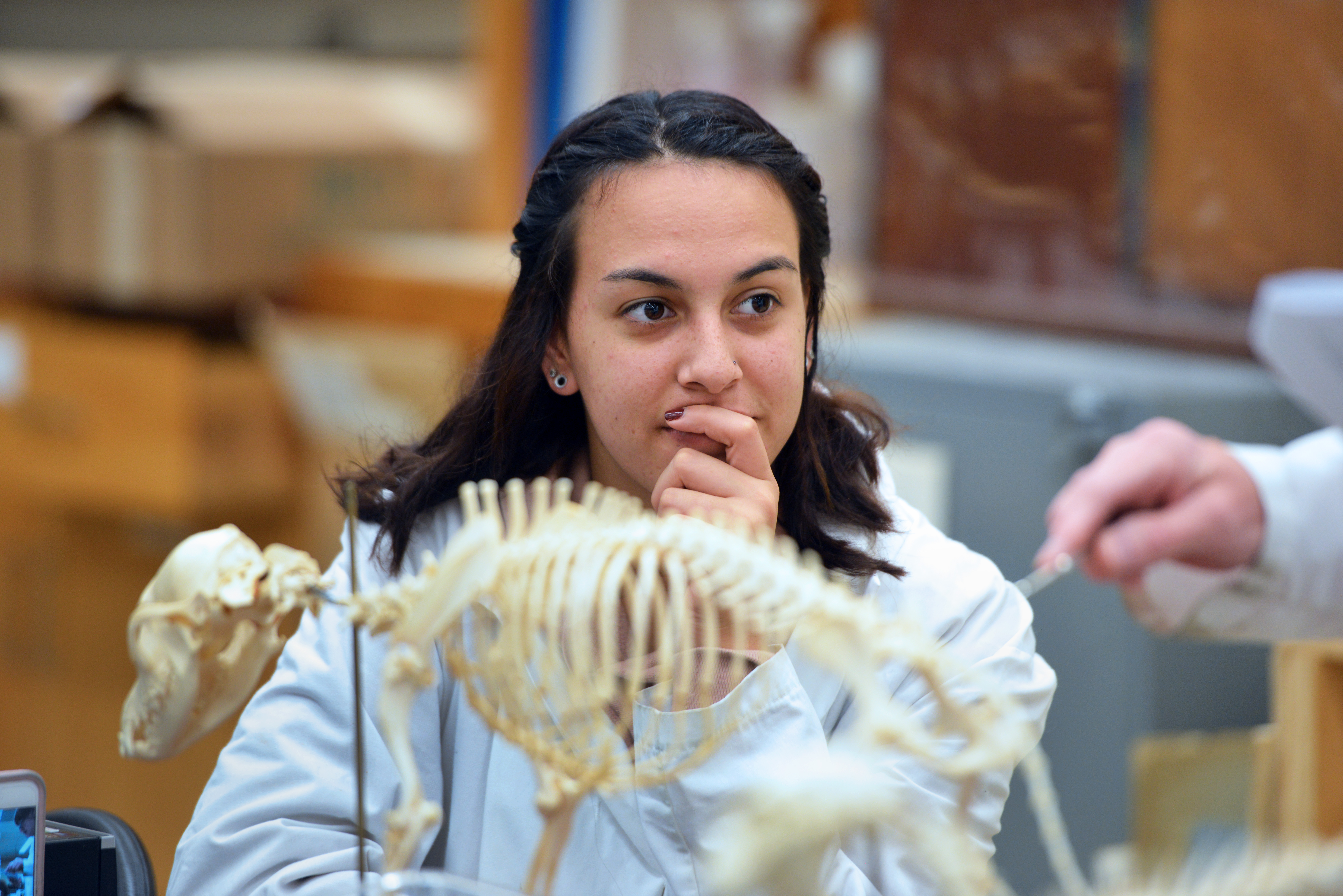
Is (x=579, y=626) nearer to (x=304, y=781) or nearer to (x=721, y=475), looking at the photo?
(x=721, y=475)

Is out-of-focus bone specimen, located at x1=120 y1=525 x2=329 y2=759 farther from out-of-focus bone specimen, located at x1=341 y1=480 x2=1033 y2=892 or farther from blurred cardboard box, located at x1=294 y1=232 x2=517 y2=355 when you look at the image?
blurred cardboard box, located at x1=294 y1=232 x2=517 y2=355

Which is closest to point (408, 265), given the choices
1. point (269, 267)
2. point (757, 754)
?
point (269, 267)

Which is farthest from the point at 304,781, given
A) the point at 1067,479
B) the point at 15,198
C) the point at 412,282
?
the point at 15,198

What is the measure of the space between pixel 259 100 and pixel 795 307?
1.96m

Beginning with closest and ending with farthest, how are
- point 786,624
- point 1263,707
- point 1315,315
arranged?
point 786,624 < point 1315,315 < point 1263,707

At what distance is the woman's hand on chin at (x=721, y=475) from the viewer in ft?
2.76

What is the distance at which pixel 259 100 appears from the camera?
8.50 ft

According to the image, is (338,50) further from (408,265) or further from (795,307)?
(795,307)

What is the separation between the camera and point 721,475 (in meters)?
0.86

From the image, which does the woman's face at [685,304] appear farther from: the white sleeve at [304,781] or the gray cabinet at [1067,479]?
the gray cabinet at [1067,479]

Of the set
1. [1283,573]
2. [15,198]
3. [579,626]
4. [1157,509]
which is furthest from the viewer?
[15,198]

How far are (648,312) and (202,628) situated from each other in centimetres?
36

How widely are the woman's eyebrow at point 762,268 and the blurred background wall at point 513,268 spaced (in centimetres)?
76

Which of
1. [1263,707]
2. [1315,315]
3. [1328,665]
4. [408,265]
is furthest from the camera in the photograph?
[408,265]
